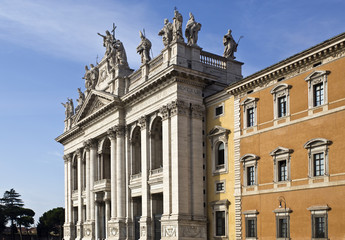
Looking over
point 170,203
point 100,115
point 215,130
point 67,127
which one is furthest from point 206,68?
point 67,127

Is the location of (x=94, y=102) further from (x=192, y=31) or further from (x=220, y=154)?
(x=220, y=154)

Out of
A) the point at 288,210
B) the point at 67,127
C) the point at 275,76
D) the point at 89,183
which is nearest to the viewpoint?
the point at 288,210

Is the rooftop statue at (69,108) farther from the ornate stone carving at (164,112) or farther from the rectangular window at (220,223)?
the rectangular window at (220,223)

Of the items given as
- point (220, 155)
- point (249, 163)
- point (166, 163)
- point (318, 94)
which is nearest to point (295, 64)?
point (318, 94)

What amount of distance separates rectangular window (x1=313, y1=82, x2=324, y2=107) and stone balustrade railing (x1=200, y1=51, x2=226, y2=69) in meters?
12.2

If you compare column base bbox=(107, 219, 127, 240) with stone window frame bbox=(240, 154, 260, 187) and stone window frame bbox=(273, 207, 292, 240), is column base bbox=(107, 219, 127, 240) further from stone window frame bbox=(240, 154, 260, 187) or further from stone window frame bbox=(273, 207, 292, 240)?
stone window frame bbox=(273, 207, 292, 240)

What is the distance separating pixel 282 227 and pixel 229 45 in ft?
54.6

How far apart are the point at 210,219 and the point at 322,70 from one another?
45.7ft

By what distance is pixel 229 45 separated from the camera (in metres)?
40.8

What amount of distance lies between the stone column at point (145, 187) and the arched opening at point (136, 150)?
2537mm

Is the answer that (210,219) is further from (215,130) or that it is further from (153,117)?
(153,117)

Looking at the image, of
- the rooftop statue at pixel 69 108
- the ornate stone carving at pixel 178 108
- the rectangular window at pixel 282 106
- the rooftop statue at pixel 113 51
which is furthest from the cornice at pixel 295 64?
the rooftop statue at pixel 69 108

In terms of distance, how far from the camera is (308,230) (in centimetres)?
2791

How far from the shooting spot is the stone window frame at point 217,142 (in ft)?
116
